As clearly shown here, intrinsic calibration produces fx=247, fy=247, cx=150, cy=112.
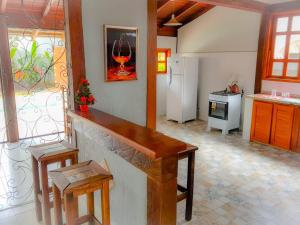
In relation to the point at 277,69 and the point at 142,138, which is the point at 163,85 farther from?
the point at 142,138

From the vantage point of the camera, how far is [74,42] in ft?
7.63

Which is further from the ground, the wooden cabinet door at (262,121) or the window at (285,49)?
the window at (285,49)

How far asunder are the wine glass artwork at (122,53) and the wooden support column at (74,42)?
36 centimetres

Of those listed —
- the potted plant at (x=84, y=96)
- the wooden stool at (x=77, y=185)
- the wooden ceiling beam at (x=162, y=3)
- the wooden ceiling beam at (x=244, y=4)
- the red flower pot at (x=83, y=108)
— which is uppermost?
the wooden ceiling beam at (x=162, y=3)

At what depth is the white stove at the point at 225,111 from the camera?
5.29 metres

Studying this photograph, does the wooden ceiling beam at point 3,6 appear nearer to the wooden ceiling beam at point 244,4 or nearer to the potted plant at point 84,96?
the potted plant at point 84,96

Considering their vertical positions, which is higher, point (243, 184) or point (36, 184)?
point (36, 184)

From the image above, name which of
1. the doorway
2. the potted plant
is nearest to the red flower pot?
the potted plant

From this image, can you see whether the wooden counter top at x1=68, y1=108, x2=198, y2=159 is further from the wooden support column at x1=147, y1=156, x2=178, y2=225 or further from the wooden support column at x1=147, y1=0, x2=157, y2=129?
the wooden support column at x1=147, y1=0, x2=157, y2=129

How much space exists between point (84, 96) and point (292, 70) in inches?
168

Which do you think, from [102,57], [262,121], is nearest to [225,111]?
[262,121]

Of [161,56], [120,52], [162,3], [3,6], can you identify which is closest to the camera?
[120,52]

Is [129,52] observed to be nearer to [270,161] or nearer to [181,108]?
[270,161]

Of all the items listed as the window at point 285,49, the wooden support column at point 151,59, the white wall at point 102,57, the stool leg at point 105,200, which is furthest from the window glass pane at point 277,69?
the stool leg at point 105,200
